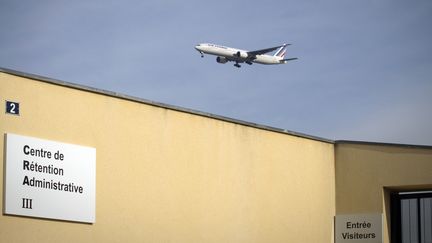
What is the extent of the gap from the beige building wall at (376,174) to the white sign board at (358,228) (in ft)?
0.45

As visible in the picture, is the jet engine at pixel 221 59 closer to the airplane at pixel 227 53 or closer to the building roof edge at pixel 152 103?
the airplane at pixel 227 53

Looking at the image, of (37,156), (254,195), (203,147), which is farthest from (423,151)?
(37,156)

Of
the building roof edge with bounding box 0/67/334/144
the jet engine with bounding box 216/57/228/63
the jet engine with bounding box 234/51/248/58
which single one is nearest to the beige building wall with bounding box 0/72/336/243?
the building roof edge with bounding box 0/67/334/144

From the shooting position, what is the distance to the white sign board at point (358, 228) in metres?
19.9

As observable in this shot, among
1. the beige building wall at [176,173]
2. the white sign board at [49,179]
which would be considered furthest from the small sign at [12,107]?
the white sign board at [49,179]

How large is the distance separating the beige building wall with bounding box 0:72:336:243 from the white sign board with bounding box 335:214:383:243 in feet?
0.81

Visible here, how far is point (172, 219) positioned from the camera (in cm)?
1680

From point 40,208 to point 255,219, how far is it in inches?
227

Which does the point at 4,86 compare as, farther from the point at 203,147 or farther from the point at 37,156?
the point at 203,147

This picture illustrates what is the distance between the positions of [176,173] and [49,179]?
3115 millimetres

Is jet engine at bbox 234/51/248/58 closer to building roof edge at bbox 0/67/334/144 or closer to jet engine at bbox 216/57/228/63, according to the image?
jet engine at bbox 216/57/228/63

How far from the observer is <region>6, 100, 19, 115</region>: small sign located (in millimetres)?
14031

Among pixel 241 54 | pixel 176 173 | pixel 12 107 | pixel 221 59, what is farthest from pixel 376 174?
pixel 241 54

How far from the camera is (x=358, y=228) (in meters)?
20.2
